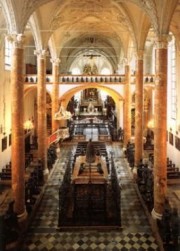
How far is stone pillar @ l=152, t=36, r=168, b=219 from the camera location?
11.6m

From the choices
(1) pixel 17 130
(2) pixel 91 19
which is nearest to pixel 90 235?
(1) pixel 17 130

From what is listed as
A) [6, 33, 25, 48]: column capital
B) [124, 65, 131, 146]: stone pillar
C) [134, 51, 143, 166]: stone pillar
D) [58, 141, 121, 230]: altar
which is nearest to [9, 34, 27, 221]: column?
[6, 33, 25, 48]: column capital

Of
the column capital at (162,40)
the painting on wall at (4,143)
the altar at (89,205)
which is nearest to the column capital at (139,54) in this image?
the column capital at (162,40)

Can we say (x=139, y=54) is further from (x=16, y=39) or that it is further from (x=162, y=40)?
(x=16, y=39)

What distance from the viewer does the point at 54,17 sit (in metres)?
17.8

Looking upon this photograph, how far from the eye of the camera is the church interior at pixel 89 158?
10711 millimetres

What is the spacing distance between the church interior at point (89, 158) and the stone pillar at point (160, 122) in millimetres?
39

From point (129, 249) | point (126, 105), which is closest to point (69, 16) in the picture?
point (126, 105)

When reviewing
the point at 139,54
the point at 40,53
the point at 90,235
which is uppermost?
the point at 40,53

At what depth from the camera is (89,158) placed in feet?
43.7

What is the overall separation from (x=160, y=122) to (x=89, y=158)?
12.0ft

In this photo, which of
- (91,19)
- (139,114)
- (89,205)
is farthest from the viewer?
(91,19)

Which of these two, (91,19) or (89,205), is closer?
(89,205)

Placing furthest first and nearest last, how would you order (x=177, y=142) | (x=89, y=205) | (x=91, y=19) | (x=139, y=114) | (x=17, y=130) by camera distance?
(x=91, y=19), (x=177, y=142), (x=139, y=114), (x=89, y=205), (x=17, y=130)
